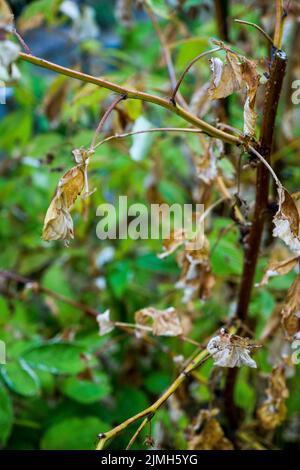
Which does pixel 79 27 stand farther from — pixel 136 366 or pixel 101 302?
pixel 136 366

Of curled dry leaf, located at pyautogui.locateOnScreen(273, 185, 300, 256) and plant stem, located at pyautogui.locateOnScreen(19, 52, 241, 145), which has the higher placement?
plant stem, located at pyautogui.locateOnScreen(19, 52, 241, 145)

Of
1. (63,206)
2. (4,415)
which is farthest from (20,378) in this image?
(63,206)

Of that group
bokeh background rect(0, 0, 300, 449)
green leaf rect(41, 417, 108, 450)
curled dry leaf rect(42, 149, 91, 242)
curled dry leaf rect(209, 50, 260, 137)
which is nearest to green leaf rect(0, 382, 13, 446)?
bokeh background rect(0, 0, 300, 449)

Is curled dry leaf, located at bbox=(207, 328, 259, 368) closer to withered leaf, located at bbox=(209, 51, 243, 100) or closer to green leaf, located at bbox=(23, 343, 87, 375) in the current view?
withered leaf, located at bbox=(209, 51, 243, 100)

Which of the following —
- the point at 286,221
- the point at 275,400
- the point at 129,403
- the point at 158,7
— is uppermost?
the point at 158,7

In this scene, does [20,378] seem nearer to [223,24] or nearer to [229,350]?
[229,350]

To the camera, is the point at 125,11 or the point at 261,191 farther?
the point at 125,11
